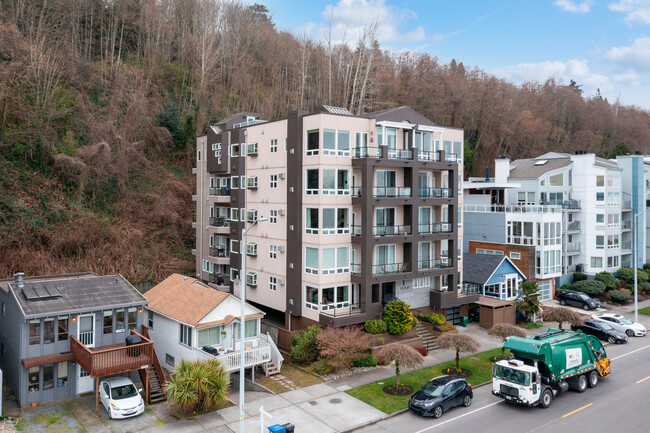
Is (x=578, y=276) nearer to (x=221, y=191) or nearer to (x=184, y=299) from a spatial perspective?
(x=221, y=191)

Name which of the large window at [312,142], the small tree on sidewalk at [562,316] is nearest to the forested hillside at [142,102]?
the large window at [312,142]

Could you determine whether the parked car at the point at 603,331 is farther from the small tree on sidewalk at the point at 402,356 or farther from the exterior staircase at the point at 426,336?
the small tree on sidewalk at the point at 402,356

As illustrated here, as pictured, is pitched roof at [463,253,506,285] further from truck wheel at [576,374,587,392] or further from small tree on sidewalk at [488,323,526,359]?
truck wheel at [576,374,587,392]

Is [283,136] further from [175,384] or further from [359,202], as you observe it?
[175,384]

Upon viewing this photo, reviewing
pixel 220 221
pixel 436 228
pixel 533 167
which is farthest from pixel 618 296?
pixel 220 221

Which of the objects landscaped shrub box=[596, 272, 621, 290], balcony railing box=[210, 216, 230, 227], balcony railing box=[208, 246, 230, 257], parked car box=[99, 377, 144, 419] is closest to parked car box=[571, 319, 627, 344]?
landscaped shrub box=[596, 272, 621, 290]
